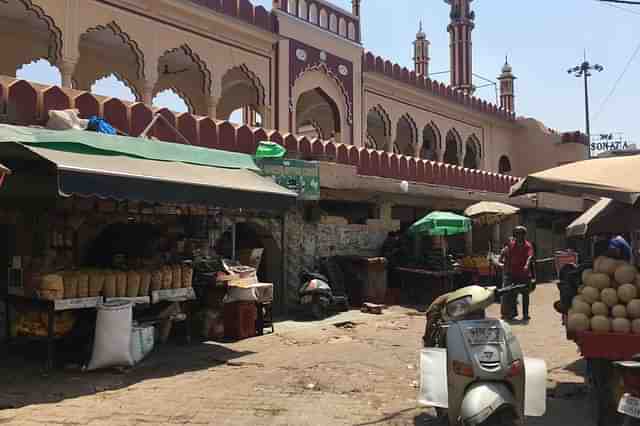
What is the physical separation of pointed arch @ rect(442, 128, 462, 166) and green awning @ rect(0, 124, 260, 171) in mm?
14077

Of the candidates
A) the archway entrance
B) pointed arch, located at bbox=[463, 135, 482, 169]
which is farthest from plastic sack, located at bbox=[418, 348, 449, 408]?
pointed arch, located at bbox=[463, 135, 482, 169]

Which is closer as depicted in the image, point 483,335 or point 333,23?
point 483,335

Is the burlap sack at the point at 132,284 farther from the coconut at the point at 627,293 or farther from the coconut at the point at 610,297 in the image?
the coconut at the point at 627,293

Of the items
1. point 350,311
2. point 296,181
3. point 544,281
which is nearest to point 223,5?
point 296,181

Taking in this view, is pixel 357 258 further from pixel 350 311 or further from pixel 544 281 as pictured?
pixel 544 281

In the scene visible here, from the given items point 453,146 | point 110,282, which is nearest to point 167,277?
point 110,282

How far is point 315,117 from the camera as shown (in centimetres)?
1923

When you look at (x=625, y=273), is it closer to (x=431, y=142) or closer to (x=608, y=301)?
(x=608, y=301)

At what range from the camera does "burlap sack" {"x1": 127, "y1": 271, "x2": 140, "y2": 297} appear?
628 centimetres

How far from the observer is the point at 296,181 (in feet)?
31.4

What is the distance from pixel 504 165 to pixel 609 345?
69.0 feet

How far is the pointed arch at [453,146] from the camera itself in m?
20.5

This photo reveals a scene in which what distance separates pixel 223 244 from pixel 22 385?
459 centimetres

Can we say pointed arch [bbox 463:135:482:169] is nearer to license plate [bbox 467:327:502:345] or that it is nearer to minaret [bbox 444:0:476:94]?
minaret [bbox 444:0:476:94]
